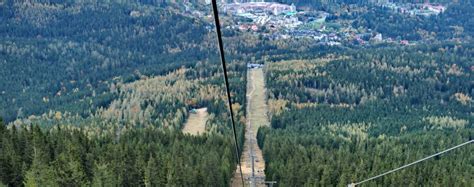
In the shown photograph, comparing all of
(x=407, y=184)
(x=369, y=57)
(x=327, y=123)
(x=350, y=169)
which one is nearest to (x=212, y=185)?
(x=350, y=169)

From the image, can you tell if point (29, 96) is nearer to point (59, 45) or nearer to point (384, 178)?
point (59, 45)

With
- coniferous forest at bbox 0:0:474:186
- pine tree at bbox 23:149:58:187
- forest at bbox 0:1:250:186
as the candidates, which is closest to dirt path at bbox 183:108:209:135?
coniferous forest at bbox 0:0:474:186

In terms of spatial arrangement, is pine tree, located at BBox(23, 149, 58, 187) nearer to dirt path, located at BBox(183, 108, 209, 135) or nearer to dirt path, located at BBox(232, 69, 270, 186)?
dirt path, located at BBox(232, 69, 270, 186)

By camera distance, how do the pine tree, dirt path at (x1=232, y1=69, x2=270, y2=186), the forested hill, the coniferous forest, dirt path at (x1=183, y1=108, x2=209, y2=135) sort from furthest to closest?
the forested hill < dirt path at (x1=183, y1=108, x2=209, y2=135) < dirt path at (x1=232, y1=69, x2=270, y2=186) < the coniferous forest < the pine tree

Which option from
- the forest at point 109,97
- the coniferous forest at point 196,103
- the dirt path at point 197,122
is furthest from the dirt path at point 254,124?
the dirt path at point 197,122

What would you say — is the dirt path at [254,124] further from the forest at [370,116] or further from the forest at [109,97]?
the forest at [109,97]

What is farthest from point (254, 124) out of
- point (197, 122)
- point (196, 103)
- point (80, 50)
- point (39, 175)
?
point (80, 50)

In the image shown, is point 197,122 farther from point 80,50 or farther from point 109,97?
point 80,50
